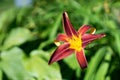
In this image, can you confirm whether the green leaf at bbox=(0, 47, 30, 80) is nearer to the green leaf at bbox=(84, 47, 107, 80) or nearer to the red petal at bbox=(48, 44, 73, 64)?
the green leaf at bbox=(84, 47, 107, 80)

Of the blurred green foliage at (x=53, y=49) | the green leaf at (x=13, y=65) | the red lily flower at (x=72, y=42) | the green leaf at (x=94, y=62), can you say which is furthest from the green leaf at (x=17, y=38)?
the red lily flower at (x=72, y=42)

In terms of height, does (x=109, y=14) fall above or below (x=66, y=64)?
above

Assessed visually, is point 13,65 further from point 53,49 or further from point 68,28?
point 68,28

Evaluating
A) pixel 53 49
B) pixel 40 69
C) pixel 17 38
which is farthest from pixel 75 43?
pixel 17 38

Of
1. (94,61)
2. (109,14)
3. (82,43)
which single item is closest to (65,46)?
(82,43)

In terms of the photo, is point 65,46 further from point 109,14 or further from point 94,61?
point 109,14

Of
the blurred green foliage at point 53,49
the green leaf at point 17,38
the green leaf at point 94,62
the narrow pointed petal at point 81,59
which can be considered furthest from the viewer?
the green leaf at point 17,38

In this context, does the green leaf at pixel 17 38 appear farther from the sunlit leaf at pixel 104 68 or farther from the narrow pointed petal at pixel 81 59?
the narrow pointed petal at pixel 81 59
